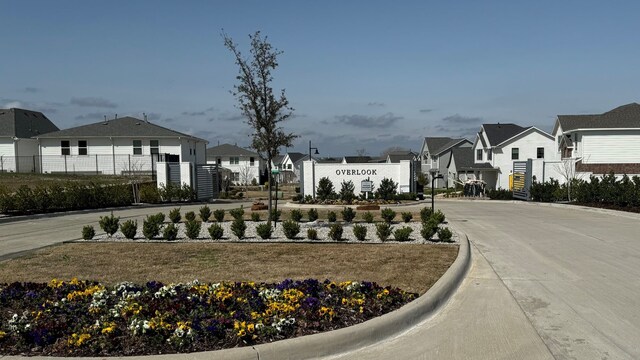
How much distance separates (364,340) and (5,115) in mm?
45841

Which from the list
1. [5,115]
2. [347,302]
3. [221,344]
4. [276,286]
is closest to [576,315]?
[347,302]

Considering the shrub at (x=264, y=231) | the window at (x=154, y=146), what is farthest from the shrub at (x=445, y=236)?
the window at (x=154, y=146)

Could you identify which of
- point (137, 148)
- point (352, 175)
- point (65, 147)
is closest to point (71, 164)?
point (65, 147)

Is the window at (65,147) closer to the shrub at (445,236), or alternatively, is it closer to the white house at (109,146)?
the white house at (109,146)

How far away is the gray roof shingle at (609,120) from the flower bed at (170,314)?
3832 cm

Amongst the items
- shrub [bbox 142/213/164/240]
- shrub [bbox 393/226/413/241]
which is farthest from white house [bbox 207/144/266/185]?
shrub [bbox 393/226/413/241]

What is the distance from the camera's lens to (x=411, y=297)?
6445 millimetres

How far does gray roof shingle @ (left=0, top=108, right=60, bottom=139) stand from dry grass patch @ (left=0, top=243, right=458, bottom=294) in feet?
115

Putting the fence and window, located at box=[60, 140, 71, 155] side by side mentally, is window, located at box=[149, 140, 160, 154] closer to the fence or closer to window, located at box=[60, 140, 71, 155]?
the fence

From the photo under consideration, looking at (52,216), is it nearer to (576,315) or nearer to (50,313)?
(50,313)

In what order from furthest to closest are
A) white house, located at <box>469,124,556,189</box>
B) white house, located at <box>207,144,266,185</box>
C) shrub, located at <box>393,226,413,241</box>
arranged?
white house, located at <box>207,144,266,185</box> → white house, located at <box>469,124,556,189</box> → shrub, located at <box>393,226,413,241</box>

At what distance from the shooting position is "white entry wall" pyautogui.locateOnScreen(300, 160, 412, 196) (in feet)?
110

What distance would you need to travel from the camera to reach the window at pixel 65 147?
41031 mm

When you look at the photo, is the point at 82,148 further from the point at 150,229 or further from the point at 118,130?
the point at 150,229
